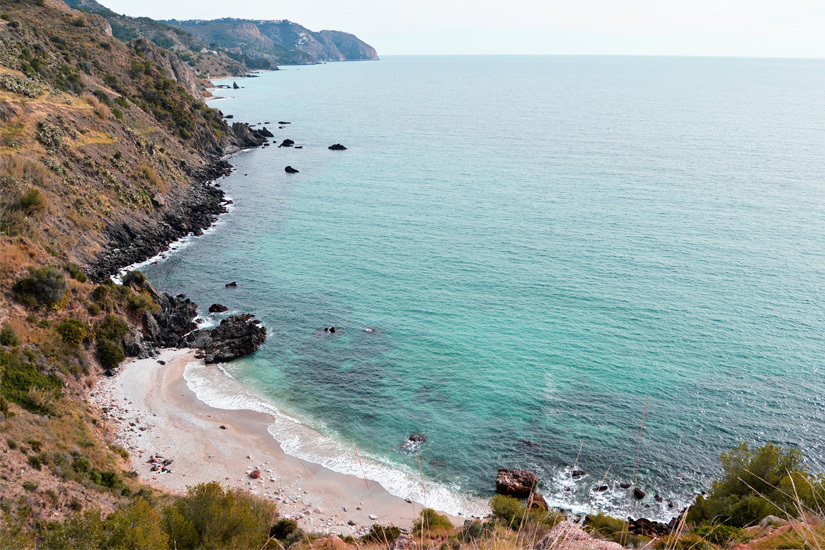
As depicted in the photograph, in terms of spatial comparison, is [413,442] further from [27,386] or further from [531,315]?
[27,386]

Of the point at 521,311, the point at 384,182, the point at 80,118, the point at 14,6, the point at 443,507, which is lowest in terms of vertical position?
the point at 443,507

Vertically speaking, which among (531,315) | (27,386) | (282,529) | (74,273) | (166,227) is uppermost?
(74,273)

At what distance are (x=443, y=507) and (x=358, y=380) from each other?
1666 cm

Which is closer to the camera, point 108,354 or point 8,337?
point 8,337

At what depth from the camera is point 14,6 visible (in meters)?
108

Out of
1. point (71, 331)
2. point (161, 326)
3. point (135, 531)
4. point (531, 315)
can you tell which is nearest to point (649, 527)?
point (531, 315)

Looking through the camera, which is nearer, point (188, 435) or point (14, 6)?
point (188, 435)

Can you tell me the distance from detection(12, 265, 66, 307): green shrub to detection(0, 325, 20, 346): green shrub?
417 centimetres

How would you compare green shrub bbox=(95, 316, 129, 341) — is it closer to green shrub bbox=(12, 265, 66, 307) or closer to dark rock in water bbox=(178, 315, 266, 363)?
green shrub bbox=(12, 265, 66, 307)

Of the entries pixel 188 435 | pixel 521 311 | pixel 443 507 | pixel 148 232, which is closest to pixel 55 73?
pixel 148 232

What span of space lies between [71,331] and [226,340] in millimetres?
14020

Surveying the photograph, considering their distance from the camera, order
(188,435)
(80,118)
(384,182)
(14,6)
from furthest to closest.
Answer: (384,182)
(14,6)
(80,118)
(188,435)

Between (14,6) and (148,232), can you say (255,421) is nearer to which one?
(148,232)

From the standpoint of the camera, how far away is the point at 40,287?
154 feet
